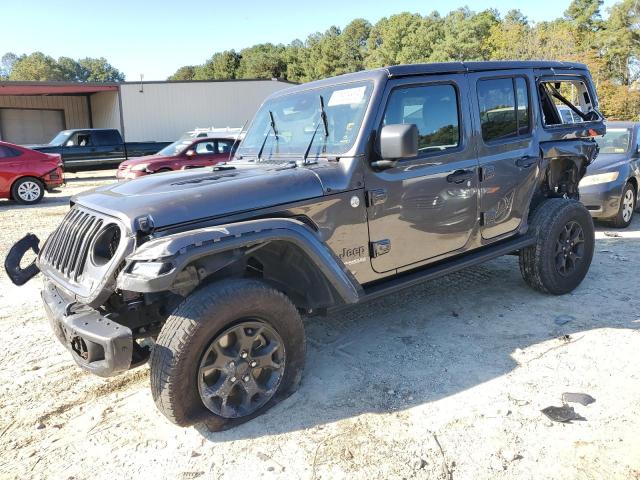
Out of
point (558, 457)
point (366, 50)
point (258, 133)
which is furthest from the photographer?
point (366, 50)

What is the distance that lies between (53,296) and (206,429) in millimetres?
1246

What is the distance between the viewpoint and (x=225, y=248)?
2.63 m

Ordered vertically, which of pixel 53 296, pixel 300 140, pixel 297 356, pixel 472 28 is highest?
pixel 472 28

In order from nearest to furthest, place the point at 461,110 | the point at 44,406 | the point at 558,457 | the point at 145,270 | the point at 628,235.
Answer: the point at 145,270 < the point at 558,457 < the point at 44,406 < the point at 461,110 < the point at 628,235

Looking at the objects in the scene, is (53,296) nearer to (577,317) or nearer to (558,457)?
(558,457)

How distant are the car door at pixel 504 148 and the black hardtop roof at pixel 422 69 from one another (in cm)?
8

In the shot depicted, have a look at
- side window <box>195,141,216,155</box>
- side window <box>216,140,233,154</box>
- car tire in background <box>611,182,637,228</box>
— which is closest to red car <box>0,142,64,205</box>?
side window <box>195,141,216,155</box>

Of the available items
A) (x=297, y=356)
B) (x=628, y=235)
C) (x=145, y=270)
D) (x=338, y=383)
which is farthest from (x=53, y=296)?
(x=628, y=235)

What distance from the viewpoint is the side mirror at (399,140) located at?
3.12 metres

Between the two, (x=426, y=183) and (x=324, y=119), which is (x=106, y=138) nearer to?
(x=324, y=119)

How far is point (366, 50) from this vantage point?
68.6 metres

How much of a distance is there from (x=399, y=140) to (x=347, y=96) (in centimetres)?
68

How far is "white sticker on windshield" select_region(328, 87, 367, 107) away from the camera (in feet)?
11.5

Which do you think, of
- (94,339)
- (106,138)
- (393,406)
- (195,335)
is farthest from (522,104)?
(106,138)
